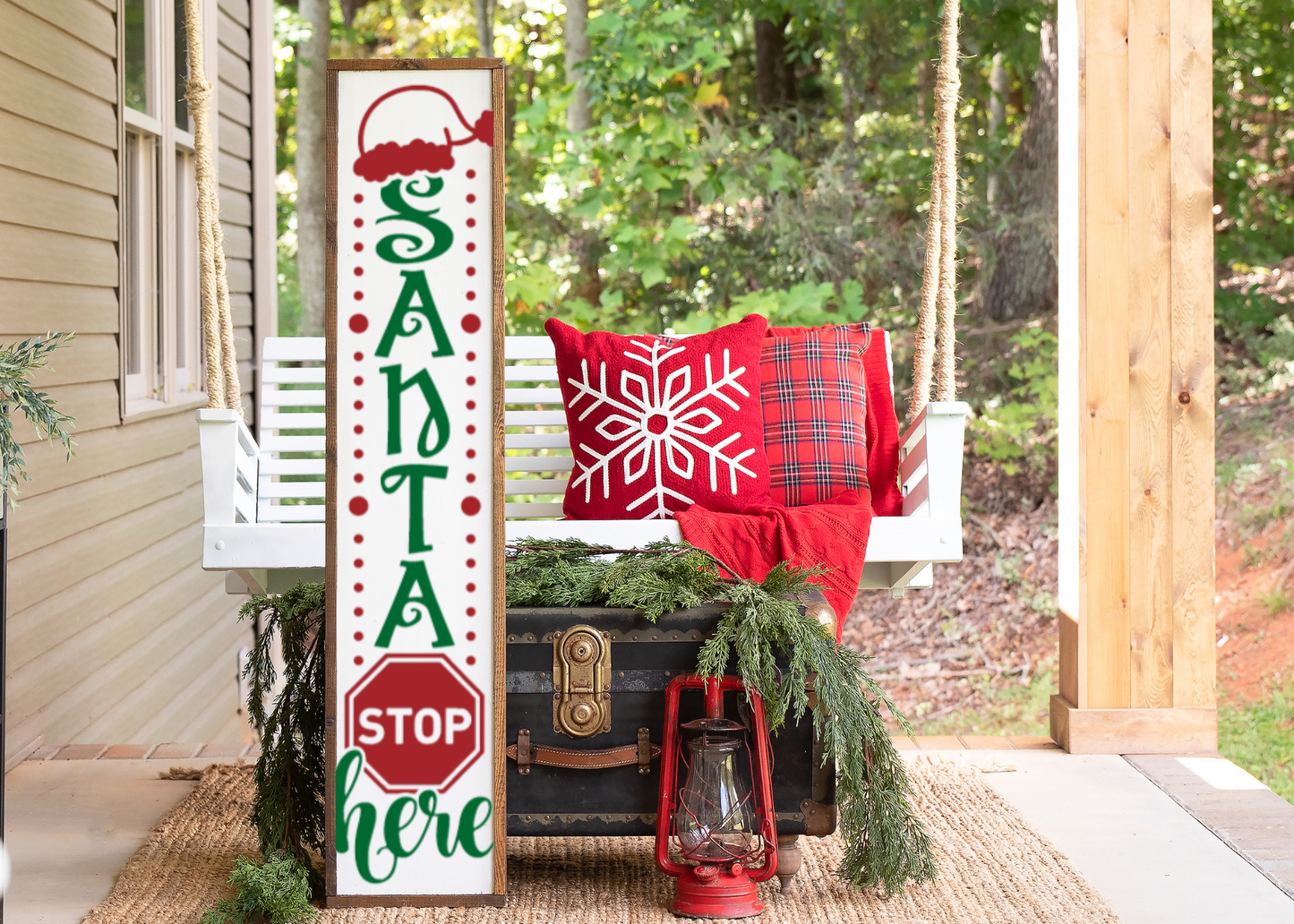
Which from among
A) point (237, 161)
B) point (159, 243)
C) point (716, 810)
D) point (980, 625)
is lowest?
point (980, 625)

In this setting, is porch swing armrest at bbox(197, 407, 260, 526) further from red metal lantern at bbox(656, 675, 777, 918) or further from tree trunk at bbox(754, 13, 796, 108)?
tree trunk at bbox(754, 13, 796, 108)

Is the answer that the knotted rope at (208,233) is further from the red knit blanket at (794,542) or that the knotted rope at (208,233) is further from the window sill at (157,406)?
the window sill at (157,406)

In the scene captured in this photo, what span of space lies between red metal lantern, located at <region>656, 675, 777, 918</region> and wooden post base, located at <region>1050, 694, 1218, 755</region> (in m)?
1.20

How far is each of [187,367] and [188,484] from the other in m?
0.40

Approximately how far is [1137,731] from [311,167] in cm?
636

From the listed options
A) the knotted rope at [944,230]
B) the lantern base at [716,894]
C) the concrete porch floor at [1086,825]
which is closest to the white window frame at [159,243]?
the concrete porch floor at [1086,825]

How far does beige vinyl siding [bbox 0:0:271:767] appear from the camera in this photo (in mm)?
2799

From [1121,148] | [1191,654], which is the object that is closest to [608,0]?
[1121,148]

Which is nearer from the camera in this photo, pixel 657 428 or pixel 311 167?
pixel 657 428

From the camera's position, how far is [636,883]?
2012 mm

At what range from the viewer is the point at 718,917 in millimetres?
1833

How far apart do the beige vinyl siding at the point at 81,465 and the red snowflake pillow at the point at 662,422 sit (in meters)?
1.25

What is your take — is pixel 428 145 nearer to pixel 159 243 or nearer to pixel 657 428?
pixel 657 428

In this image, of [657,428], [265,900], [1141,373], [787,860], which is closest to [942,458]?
[657,428]
